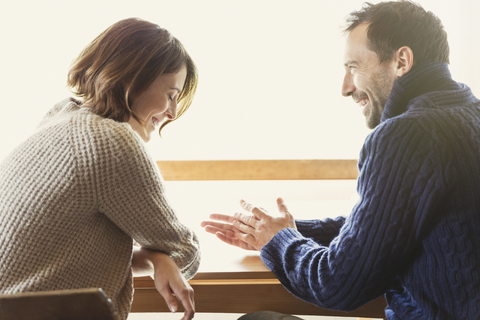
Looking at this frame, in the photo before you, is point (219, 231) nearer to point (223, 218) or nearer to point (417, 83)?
point (223, 218)

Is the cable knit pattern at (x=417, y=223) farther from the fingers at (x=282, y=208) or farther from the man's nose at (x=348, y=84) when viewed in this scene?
the man's nose at (x=348, y=84)

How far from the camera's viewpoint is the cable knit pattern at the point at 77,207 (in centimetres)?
67

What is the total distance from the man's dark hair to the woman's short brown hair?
519 mm

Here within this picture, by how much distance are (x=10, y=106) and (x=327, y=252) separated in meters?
2.27

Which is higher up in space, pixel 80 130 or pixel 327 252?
pixel 80 130

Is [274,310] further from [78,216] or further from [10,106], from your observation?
[10,106]

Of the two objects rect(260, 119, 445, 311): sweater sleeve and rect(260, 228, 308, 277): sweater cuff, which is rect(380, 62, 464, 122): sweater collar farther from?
rect(260, 228, 308, 277): sweater cuff

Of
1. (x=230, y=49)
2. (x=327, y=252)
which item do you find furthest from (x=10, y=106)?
(x=327, y=252)

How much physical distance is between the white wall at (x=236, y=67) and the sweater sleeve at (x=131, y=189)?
5.45 ft

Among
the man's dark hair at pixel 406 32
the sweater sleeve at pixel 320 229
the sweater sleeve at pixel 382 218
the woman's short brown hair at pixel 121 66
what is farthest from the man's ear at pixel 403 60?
the woman's short brown hair at pixel 121 66

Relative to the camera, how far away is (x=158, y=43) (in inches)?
35.4

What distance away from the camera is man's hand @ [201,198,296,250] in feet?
3.32

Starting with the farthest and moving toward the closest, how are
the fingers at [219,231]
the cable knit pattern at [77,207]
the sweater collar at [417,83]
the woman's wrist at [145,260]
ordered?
1. the fingers at [219,231]
2. the sweater collar at [417,83]
3. the woman's wrist at [145,260]
4. the cable knit pattern at [77,207]

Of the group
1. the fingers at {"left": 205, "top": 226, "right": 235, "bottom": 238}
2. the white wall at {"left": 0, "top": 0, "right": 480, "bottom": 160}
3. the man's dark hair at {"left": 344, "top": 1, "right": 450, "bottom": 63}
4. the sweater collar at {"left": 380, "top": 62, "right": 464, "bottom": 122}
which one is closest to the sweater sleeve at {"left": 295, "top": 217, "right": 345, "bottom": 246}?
the fingers at {"left": 205, "top": 226, "right": 235, "bottom": 238}
